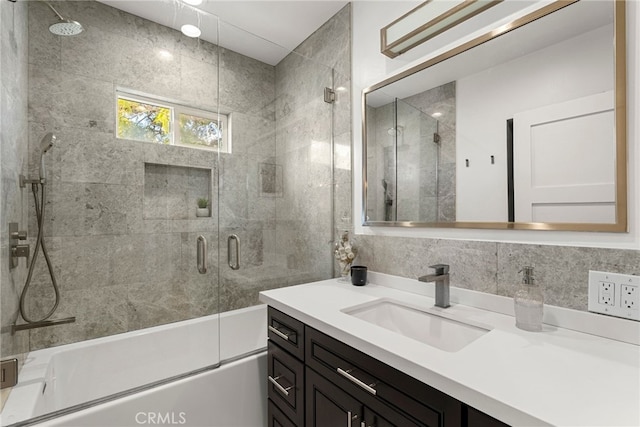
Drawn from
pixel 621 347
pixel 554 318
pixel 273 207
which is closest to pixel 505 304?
pixel 554 318

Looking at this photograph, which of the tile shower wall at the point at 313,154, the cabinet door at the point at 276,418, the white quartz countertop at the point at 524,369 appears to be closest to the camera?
the white quartz countertop at the point at 524,369

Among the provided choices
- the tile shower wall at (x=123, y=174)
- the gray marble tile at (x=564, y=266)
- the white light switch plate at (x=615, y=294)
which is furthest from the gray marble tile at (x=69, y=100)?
the white light switch plate at (x=615, y=294)

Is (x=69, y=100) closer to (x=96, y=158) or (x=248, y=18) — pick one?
(x=96, y=158)

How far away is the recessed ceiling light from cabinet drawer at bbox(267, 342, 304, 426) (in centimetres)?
194

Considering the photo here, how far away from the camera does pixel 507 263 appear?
A: 3.89ft

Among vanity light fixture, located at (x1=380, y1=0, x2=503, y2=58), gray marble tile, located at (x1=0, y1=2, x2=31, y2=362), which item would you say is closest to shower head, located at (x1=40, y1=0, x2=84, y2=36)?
gray marble tile, located at (x1=0, y1=2, x2=31, y2=362)

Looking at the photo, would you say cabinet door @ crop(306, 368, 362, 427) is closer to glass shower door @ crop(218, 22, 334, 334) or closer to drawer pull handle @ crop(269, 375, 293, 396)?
drawer pull handle @ crop(269, 375, 293, 396)

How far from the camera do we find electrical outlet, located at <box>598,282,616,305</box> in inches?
36.5

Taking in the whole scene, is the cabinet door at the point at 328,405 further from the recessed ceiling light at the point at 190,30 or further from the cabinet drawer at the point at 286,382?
the recessed ceiling light at the point at 190,30

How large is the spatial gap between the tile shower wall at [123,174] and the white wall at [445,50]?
766mm

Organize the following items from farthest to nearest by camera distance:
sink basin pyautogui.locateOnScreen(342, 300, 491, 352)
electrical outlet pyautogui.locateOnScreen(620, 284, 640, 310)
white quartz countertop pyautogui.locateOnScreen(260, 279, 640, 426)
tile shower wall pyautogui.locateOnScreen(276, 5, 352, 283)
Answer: tile shower wall pyautogui.locateOnScreen(276, 5, 352, 283) < sink basin pyautogui.locateOnScreen(342, 300, 491, 352) < electrical outlet pyautogui.locateOnScreen(620, 284, 640, 310) < white quartz countertop pyautogui.locateOnScreen(260, 279, 640, 426)

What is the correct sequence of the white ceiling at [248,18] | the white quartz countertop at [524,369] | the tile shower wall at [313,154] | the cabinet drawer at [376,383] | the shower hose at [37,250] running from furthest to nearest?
1. the tile shower wall at [313,154]
2. the white ceiling at [248,18]
3. the shower hose at [37,250]
4. the cabinet drawer at [376,383]
5. the white quartz countertop at [524,369]

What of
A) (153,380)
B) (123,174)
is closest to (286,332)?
(153,380)

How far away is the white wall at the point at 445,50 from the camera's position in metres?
0.91
